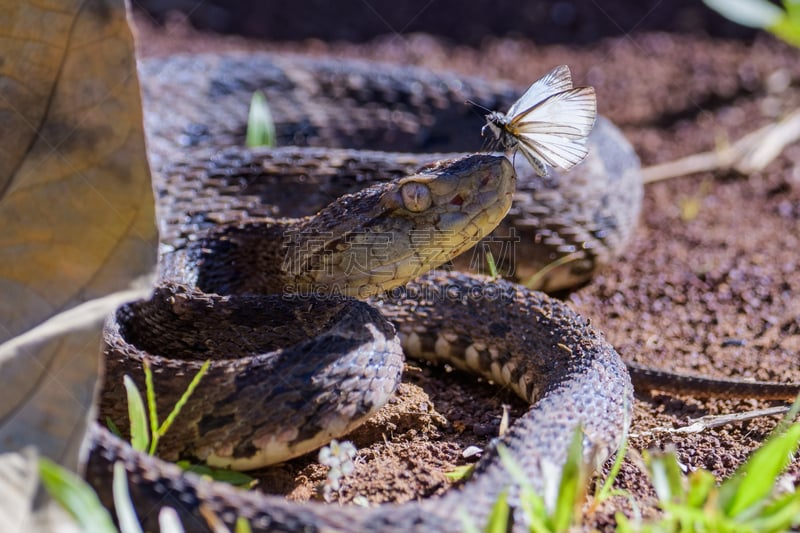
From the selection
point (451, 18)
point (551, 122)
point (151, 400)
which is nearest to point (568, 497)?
point (151, 400)

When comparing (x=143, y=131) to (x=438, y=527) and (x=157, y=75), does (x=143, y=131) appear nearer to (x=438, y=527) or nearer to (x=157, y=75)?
(x=438, y=527)

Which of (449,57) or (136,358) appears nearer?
(136,358)

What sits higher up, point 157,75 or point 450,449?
point 157,75

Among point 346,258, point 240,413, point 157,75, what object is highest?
point 157,75

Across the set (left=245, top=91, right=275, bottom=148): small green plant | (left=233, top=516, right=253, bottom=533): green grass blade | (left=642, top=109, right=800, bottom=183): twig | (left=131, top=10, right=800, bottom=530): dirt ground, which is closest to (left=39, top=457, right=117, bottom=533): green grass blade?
(left=233, top=516, right=253, bottom=533): green grass blade

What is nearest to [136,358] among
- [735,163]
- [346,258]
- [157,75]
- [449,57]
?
[346,258]

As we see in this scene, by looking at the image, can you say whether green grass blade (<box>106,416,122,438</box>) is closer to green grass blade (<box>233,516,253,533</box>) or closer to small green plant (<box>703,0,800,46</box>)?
green grass blade (<box>233,516,253,533</box>)

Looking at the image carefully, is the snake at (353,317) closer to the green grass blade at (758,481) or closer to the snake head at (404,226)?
the snake head at (404,226)
